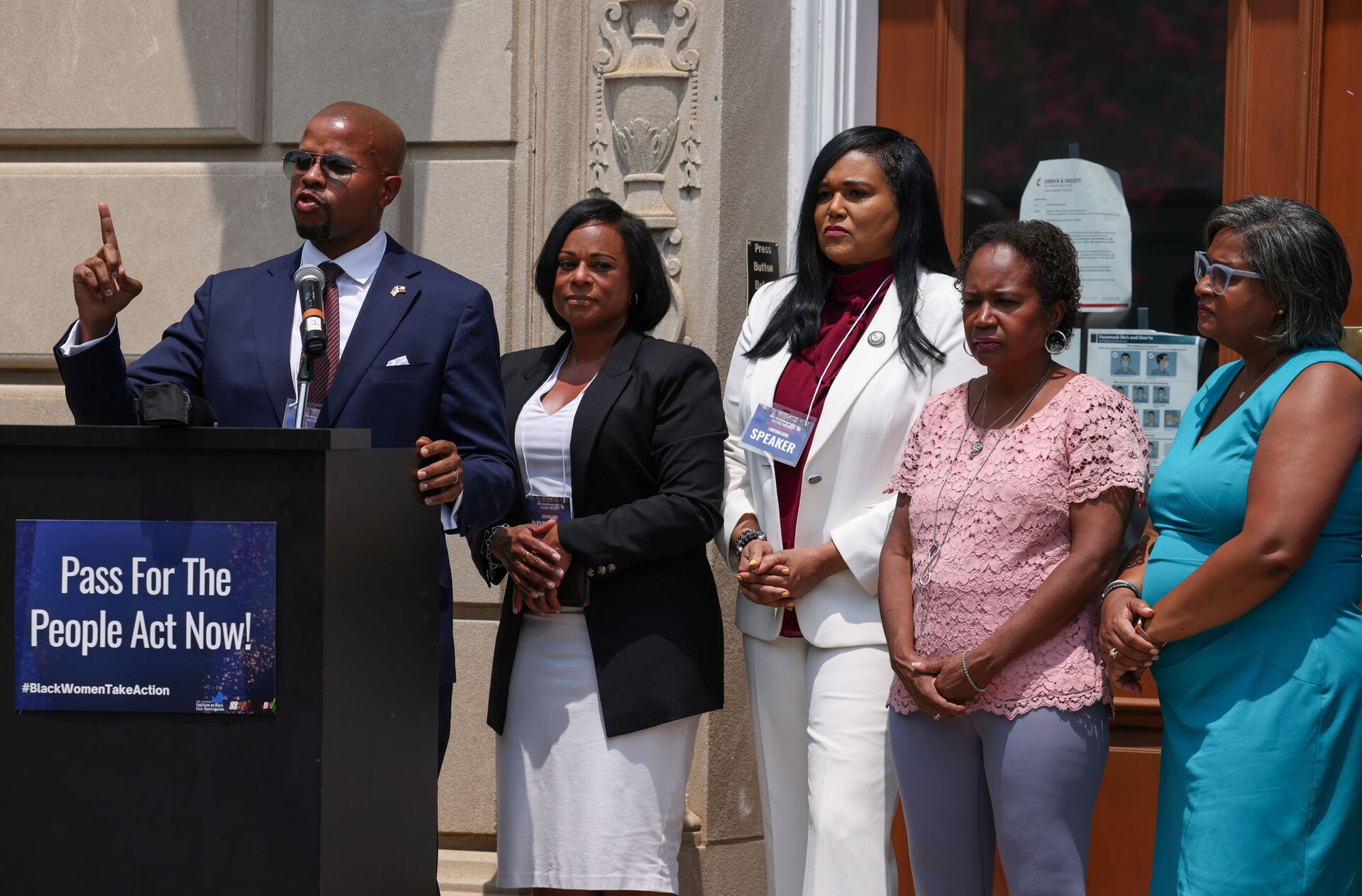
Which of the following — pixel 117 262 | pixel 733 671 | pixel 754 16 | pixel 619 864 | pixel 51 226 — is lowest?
pixel 619 864

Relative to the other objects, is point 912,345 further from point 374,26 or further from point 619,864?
point 374,26

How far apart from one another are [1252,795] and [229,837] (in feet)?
6.32

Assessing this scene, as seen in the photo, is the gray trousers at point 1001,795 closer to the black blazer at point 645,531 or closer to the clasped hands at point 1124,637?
the clasped hands at point 1124,637

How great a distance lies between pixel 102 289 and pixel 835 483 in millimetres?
1761

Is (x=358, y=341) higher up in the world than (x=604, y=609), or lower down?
higher up

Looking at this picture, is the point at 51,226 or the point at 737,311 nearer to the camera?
the point at 737,311

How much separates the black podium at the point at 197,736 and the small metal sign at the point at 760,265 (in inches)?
88.3

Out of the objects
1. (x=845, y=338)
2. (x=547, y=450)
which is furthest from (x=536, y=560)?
(x=845, y=338)

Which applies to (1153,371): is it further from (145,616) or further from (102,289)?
(145,616)

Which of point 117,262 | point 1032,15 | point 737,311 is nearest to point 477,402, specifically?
point 117,262

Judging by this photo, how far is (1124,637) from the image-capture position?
120 inches

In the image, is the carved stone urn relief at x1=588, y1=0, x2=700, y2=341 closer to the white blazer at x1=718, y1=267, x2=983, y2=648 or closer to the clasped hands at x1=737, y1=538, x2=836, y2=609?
the white blazer at x1=718, y1=267, x2=983, y2=648

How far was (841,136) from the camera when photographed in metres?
3.81

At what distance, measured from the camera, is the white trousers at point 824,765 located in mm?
3482
